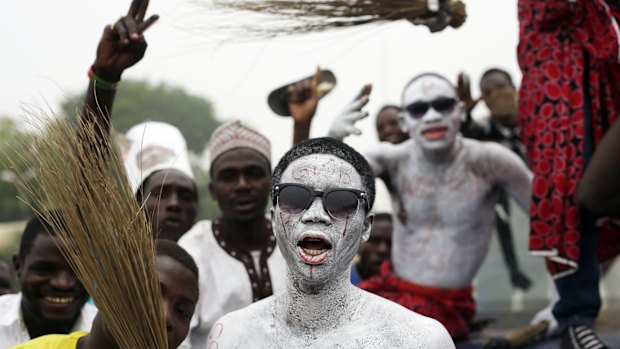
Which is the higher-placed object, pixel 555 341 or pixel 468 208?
pixel 468 208

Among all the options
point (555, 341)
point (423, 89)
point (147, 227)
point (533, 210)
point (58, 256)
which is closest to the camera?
point (147, 227)

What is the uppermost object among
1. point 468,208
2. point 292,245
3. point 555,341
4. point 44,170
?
point 44,170

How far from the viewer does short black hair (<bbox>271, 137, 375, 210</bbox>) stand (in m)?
2.71

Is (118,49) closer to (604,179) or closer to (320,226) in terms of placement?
(320,226)

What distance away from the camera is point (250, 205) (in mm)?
4734

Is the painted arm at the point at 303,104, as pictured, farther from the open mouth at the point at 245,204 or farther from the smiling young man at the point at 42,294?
the smiling young man at the point at 42,294

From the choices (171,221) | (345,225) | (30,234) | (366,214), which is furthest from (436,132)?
(345,225)

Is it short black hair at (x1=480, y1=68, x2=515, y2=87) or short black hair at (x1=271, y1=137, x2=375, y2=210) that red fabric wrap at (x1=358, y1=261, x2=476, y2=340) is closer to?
short black hair at (x1=480, y1=68, x2=515, y2=87)

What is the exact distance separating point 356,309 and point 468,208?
251 centimetres

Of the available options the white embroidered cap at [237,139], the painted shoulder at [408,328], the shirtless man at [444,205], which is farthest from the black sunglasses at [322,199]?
the shirtless man at [444,205]

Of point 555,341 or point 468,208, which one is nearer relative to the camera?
point 555,341

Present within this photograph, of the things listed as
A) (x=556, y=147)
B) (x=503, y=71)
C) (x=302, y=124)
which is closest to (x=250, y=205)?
(x=302, y=124)

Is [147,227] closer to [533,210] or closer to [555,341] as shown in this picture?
[533,210]

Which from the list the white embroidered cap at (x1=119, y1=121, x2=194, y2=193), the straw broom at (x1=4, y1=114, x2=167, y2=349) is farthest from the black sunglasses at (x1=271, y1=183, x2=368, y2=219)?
the white embroidered cap at (x1=119, y1=121, x2=194, y2=193)
